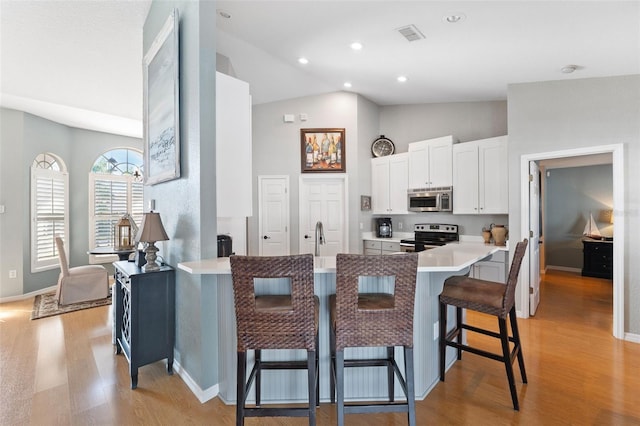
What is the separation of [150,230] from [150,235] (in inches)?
1.6

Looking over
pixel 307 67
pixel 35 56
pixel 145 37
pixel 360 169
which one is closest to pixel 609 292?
pixel 360 169

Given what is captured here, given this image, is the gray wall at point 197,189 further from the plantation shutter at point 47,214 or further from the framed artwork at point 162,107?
the plantation shutter at point 47,214

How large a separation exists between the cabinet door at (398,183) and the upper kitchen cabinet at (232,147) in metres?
3.15

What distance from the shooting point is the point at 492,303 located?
7.09 feet

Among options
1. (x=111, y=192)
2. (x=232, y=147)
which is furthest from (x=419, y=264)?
(x=111, y=192)

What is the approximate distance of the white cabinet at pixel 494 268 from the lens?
408 cm

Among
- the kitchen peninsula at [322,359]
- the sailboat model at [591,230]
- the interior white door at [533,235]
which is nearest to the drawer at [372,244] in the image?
the interior white door at [533,235]

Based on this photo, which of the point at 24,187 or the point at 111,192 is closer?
the point at 24,187

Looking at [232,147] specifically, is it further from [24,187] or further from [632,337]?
[24,187]

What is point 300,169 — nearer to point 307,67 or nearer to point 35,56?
point 307,67

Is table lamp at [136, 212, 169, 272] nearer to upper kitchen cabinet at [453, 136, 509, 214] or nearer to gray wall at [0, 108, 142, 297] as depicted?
upper kitchen cabinet at [453, 136, 509, 214]

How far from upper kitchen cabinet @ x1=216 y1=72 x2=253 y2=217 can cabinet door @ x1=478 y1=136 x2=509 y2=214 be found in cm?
332

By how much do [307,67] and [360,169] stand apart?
187 cm

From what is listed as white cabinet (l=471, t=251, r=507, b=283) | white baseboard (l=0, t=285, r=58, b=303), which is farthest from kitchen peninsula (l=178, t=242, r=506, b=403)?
white baseboard (l=0, t=285, r=58, b=303)
